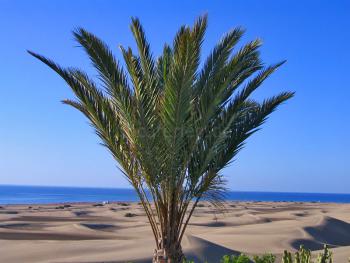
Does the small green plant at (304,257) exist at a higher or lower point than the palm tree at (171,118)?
lower

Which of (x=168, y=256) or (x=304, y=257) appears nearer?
(x=304, y=257)

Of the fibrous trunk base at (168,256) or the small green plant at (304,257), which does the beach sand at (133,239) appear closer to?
the fibrous trunk base at (168,256)

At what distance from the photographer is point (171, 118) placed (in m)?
8.90

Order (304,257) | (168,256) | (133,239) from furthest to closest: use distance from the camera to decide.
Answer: (133,239) < (168,256) < (304,257)

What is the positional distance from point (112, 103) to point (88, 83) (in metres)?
0.58

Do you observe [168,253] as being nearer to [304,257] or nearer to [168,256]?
[168,256]

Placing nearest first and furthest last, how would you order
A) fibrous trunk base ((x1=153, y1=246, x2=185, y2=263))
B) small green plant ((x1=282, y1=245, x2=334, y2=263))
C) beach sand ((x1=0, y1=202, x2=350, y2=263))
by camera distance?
small green plant ((x1=282, y1=245, x2=334, y2=263)) < fibrous trunk base ((x1=153, y1=246, x2=185, y2=263)) < beach sand ((x1=0, y1=202, x2=350, y2=263))

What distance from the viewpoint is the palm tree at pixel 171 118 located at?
9109mm

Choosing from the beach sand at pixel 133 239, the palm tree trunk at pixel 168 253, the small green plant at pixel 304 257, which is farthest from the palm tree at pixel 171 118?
the beach sand at pixel 133 239

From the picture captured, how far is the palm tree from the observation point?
29.9ft

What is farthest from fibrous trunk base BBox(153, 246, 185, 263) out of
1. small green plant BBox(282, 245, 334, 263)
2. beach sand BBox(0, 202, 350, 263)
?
beach sand BBox(0, 202, 350, 263)

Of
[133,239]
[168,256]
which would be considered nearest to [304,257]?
[168,256]

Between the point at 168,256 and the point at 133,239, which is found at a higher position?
the point at 133,239

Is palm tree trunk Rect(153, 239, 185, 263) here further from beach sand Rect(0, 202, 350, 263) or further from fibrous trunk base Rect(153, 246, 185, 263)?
beach sand Rect(0, 202, 350, 263)
